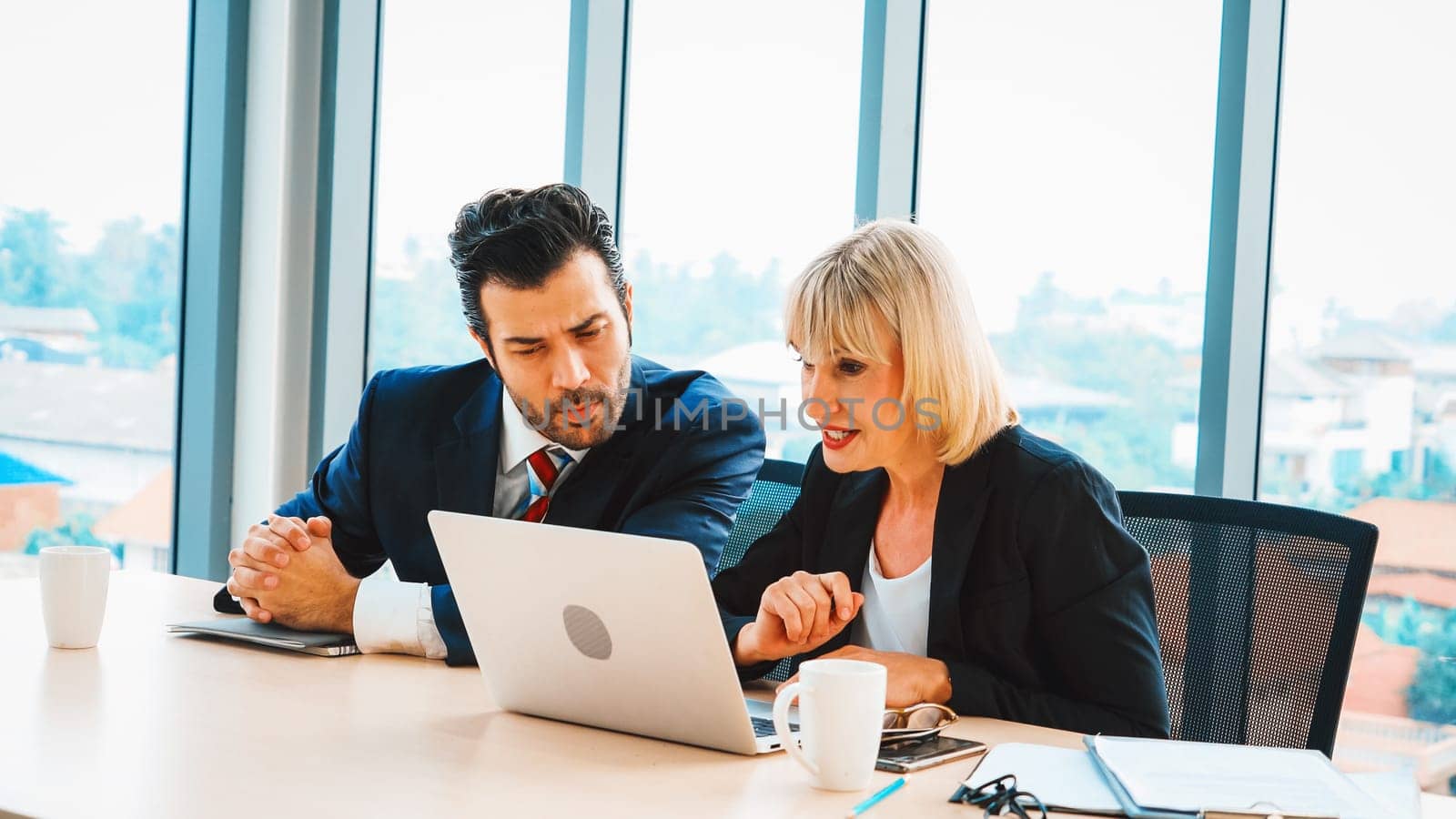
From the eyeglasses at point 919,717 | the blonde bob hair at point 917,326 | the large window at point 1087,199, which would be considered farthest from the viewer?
the large window at point 1087,199

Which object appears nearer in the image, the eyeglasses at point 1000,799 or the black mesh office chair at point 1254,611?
the eyeglasses at point 1000,799

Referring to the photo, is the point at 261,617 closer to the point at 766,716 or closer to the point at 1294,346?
the point at 766,716

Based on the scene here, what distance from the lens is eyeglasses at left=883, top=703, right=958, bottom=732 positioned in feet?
4.35

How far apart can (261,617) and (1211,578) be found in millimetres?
1262

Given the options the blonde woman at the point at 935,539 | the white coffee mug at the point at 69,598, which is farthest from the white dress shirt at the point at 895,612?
the white coffee mug at the point at 69,598

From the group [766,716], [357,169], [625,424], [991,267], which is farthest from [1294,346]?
[357,169]

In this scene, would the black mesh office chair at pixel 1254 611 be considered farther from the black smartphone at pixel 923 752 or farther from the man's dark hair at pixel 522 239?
the man's dark hair at pixel 522 239

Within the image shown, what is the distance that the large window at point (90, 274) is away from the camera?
3.08 m

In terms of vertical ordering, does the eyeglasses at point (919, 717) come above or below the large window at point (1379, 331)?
below

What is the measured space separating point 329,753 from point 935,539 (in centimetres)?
80

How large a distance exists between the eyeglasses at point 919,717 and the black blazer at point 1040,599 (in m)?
0.06

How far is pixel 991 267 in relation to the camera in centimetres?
266

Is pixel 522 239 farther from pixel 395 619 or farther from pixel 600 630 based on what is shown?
pixel 600 630

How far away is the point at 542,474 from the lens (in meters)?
1.98
